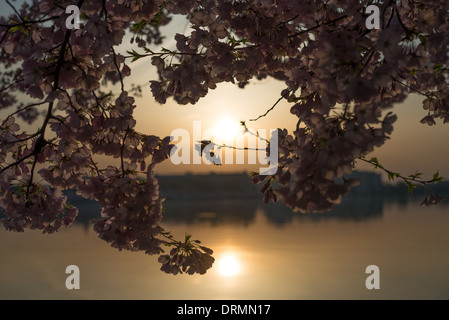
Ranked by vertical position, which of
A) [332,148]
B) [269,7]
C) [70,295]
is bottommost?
[70,295]

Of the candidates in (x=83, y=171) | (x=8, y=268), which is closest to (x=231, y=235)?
(x=8, y=268)

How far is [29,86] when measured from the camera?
3582 millimetres

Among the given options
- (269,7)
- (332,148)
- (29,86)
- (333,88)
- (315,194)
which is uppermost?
(269,7)

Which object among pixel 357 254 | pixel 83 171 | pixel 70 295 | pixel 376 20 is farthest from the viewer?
pixel 357 254

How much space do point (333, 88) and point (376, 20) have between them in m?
0.92

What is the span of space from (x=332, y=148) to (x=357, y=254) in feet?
84.8

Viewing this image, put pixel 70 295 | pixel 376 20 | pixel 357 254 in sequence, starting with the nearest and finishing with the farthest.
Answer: pixel 376 20 → pixel 70 295 → pixel 357 254

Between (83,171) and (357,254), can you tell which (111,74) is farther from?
(357,254)

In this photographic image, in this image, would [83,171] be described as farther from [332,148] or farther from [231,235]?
[231,235]

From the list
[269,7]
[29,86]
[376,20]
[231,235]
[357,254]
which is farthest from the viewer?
[231,235]

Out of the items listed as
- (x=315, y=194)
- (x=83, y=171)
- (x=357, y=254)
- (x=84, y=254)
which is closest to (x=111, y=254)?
(x=84, y=254)

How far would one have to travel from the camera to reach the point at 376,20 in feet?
10.4

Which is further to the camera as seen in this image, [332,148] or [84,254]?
[84,254]

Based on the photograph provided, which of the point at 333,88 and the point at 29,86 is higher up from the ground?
the point at 29,86
